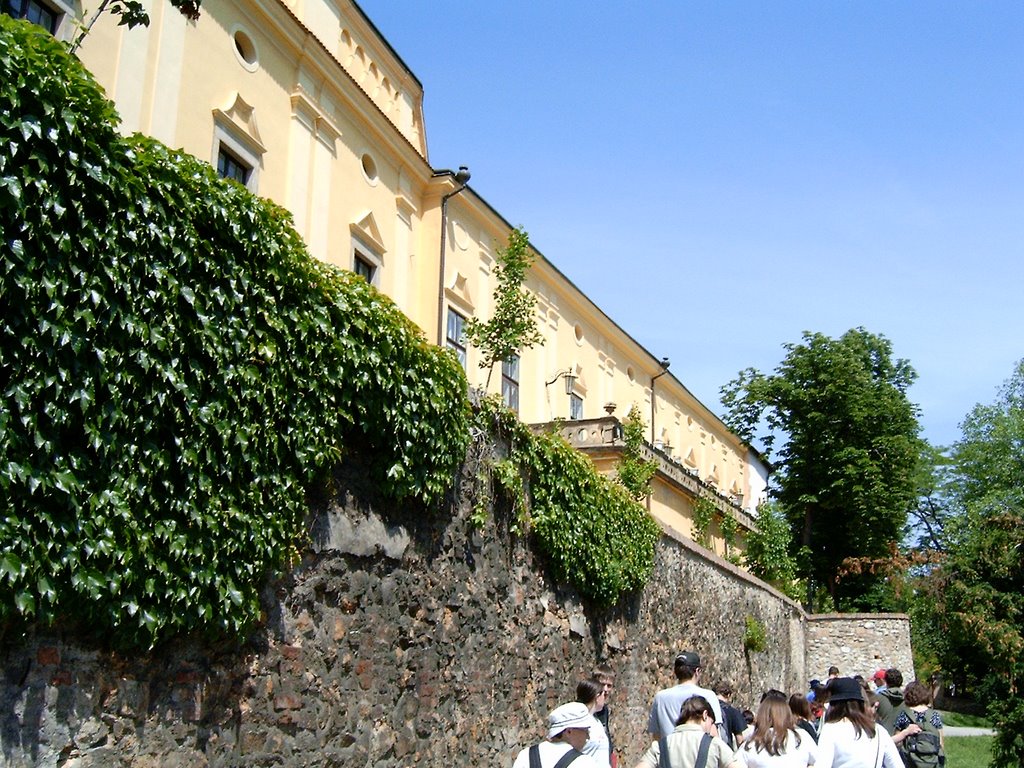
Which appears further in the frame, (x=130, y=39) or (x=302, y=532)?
(x=130, y=39)

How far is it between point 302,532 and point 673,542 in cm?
1055

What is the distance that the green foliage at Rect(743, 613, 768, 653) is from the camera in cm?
Result: 2253

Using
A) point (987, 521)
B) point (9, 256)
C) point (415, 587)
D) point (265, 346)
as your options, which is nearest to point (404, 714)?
point (415, 587)

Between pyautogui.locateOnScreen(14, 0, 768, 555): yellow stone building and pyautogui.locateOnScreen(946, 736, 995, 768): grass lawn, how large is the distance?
908 cm

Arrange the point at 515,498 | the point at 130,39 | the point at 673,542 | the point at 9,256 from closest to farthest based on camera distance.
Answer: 1. the point at 9,256
2. the point at 515,498
3. the point at 130,39
4. the point at 673,542

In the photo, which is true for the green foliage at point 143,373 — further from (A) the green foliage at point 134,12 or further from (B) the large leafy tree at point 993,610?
(B) the large leafy tree at point 993,610

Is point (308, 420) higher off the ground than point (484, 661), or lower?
higher

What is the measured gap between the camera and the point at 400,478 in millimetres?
8789

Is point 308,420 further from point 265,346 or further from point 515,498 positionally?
point 515,498

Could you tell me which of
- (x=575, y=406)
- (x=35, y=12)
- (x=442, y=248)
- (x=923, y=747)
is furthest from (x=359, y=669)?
(x=575, y=406)

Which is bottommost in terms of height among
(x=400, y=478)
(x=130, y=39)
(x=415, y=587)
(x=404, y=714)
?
(x=404, y=714)

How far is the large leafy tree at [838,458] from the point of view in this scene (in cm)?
4150

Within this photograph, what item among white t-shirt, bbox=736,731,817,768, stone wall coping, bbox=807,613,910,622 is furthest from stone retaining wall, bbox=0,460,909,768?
stone wall coping, bbox=807,613,910,622

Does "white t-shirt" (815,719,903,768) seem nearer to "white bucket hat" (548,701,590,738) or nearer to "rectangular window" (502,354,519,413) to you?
"white bucket hat" (548,701,590,738)
